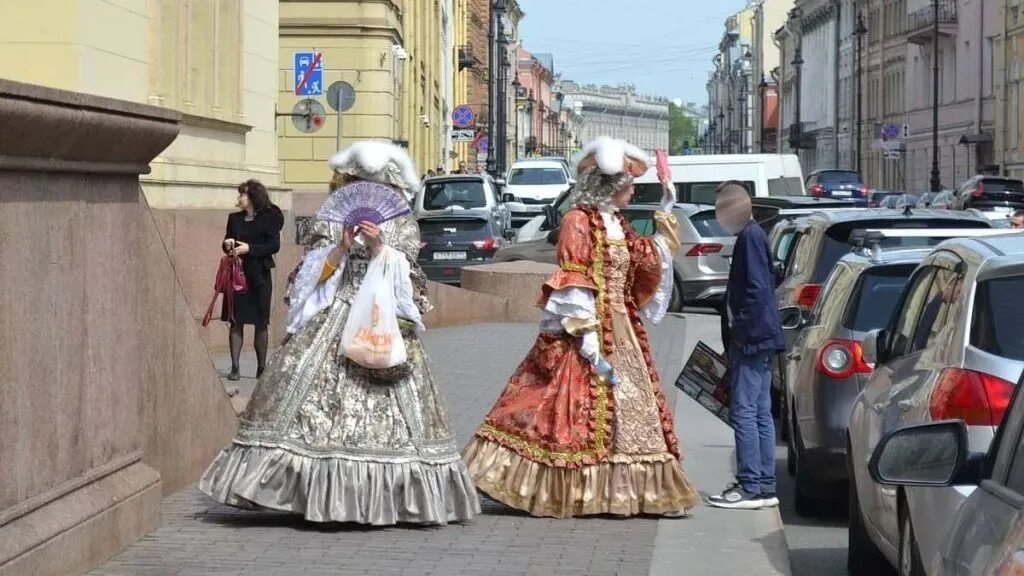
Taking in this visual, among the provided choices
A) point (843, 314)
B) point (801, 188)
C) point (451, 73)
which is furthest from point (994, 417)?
point (451, 73)

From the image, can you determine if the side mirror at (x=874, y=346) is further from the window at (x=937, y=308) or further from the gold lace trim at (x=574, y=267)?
the gold lace trim at (x=574, y=267)

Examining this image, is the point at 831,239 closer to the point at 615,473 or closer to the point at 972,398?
the point at 615,473

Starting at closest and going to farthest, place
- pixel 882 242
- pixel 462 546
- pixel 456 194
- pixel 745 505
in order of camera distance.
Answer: pixel 462 546
pixel 745 505
pixel 882 242
pixel 456 194

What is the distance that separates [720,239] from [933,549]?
21.3 m

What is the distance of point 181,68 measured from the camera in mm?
19344

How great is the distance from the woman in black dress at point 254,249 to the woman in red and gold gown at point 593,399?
7.31 metres

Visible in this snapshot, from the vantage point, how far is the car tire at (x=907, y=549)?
5879mm

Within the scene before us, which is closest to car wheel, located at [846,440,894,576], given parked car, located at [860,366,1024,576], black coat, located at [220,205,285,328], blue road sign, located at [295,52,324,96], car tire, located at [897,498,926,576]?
car tire, located at [897,498,926,576]

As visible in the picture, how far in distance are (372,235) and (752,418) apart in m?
2.26

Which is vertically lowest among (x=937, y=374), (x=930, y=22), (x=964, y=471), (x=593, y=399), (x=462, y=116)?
(x=593, y=399)

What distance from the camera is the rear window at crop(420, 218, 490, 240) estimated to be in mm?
A: 29859

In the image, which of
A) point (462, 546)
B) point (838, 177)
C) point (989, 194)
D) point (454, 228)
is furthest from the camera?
point (838, 177)

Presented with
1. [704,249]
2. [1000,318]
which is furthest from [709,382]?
[704,249]

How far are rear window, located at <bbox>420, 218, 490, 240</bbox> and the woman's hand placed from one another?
69.1 ft
